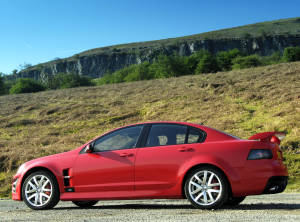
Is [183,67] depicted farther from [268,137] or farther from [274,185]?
[274,185]

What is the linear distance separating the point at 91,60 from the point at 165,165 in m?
188

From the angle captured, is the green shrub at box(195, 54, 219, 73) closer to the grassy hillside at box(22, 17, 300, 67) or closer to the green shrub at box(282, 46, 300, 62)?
the green shrub at box(282, 46, 300, 62)

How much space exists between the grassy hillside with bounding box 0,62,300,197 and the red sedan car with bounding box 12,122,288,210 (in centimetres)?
737

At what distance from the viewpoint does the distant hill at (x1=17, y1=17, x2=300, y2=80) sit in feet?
587

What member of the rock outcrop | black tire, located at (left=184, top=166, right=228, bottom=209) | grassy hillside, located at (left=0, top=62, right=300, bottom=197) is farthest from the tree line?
the rock outcrop

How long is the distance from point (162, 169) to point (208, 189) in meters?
0.77

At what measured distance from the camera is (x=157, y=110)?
92.4 ft

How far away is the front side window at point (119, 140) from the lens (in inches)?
267

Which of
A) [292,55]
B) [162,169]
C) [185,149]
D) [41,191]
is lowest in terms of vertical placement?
[41,191]

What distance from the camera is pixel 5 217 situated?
Answer: 20.8ft

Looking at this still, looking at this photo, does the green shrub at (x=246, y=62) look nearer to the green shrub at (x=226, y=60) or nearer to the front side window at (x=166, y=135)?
the green shrub at (x=226, y=60)

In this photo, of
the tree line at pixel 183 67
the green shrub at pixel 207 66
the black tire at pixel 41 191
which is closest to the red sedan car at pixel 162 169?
the black tire at pixel 41 191

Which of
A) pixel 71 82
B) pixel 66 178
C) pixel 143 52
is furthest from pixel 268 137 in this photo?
pixel 143 52

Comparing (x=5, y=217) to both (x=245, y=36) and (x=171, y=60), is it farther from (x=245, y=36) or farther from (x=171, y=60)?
(x=245, y=36)
